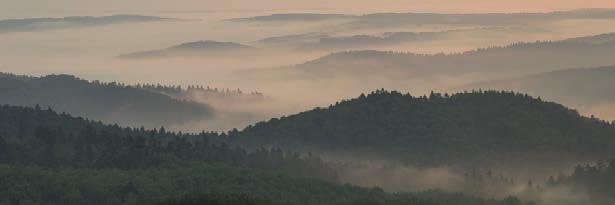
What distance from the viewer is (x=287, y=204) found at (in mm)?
188125

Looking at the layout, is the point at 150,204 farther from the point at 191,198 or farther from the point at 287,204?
the point at 287,204

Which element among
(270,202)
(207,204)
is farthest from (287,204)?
(207,204)

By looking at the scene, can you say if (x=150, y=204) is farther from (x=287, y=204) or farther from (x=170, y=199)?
(x=287, y=204)

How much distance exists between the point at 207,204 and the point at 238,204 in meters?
3.81

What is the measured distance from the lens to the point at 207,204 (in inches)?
7008

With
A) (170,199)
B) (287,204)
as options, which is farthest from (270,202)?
(170,199)

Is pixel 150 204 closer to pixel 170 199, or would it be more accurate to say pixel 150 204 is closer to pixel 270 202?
pixel 170 199

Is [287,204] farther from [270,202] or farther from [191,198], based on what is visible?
[191,198]

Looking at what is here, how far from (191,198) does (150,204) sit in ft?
16.8

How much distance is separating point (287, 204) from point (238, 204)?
38.8 feet

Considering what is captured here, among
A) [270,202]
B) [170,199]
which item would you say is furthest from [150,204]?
[270,202]

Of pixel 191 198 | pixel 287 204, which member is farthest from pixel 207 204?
pixel 287 204

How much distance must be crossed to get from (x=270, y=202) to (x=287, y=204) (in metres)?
2.59

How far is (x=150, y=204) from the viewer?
7032 inches
